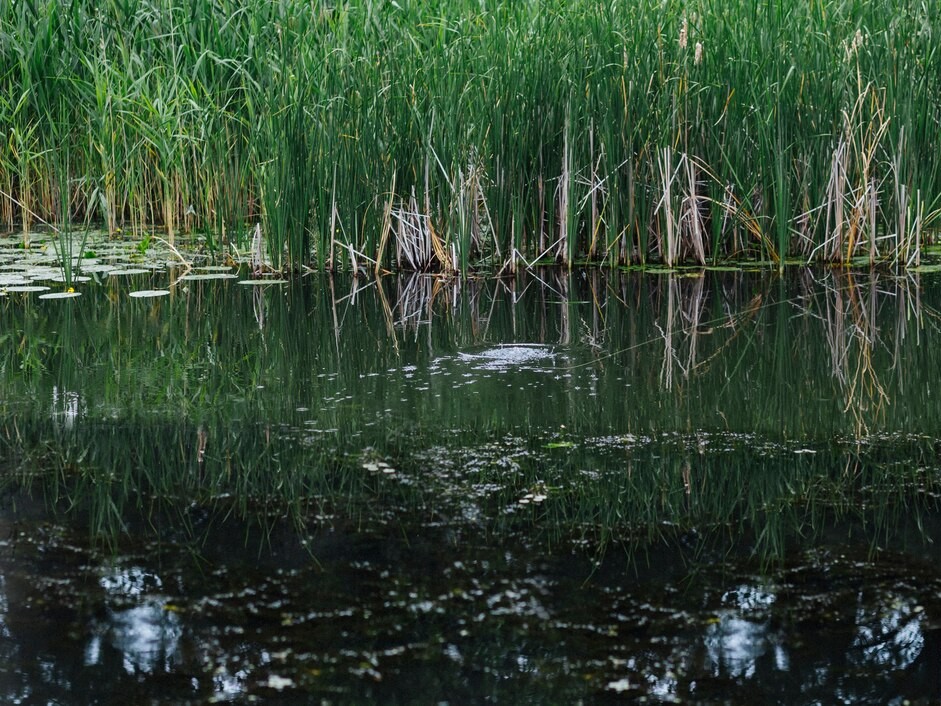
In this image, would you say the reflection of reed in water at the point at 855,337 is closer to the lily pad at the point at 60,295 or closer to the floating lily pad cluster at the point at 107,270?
the floating lily pad cluster at the point at 107,270

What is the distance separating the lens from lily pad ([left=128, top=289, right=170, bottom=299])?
5148mm

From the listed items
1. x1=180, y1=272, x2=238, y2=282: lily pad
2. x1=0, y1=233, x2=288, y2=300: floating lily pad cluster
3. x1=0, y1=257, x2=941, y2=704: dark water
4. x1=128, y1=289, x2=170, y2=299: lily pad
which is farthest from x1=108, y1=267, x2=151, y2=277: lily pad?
x1=0, y1=257, x2=941, y2=704: dark water

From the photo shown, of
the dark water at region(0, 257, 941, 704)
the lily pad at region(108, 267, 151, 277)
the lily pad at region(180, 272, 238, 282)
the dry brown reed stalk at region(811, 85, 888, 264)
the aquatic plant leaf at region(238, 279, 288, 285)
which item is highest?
the dry brown reed stalk at region(811, 85, 888, 264)

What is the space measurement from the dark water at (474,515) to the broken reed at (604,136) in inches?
52.8

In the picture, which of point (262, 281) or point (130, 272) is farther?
point (130, 272)

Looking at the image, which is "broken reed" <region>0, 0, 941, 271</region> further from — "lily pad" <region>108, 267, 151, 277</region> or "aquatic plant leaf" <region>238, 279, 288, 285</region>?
"lily pad" <region>108, 267, 151, 277</region>

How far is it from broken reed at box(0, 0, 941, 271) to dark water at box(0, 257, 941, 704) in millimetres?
1341

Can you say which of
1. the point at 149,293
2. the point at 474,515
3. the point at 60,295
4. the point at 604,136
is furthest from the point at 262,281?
the point at 474,515

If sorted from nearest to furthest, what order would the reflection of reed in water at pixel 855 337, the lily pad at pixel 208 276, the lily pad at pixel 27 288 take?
the reflection of reed in water at pixel 855 337 < the lily pad at pixel 27 288 < the lily pad at pixel 208 276

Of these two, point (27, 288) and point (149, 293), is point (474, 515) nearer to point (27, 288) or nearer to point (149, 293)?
point (149, 293)

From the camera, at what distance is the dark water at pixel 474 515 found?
1.77m

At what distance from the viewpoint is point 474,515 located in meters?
2.37

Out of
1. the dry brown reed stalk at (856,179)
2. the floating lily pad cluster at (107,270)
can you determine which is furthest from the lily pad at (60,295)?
Result: the dry brown reed stalk at (856,179)

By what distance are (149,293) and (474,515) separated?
320 centimetres
